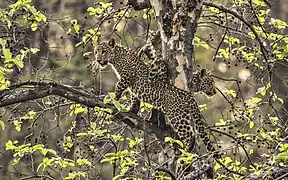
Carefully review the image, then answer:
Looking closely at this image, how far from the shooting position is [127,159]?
4.16 meters

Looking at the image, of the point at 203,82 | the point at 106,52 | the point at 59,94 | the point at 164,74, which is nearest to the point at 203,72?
the point at 203,82

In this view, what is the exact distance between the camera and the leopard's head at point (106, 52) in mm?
4844

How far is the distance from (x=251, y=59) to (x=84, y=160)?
5.48ft


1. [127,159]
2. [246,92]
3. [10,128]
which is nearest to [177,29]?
[127,159]

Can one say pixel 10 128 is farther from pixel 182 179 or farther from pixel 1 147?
pixel 182 179

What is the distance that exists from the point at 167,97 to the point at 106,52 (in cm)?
74

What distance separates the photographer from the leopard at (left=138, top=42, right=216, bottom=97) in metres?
4.41

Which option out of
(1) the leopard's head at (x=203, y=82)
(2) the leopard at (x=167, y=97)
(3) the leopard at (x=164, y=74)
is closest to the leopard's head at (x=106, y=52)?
(2) the leopard at (x=167, y=97)

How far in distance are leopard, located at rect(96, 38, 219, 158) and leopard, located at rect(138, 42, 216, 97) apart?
5 cm

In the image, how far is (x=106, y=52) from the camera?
4.89m

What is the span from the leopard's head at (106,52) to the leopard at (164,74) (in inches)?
8.3

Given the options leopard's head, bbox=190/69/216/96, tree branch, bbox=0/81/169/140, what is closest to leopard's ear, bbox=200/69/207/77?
leopard's head, bbox=190/69/216/96

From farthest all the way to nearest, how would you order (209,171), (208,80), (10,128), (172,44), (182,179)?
(10,128) < (208,80) < (172,44) < (209,171) < (182,179)

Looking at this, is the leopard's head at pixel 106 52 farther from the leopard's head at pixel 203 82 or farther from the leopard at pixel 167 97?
the leopard's head at pixel 203 82
